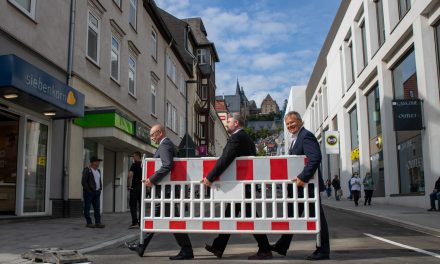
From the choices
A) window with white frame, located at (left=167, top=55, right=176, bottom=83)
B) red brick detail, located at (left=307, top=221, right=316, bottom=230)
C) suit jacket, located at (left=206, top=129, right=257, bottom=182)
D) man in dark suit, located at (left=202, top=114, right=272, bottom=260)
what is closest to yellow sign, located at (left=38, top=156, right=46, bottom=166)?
man in dark suit, located at (left=202, top=114, right=272, bottom=260)

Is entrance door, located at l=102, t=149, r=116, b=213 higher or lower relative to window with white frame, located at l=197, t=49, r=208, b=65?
lower

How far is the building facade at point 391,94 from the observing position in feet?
59.4

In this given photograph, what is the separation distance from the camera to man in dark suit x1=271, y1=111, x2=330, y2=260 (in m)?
6.02

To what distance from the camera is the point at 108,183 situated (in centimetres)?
1909

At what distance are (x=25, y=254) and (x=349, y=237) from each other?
579 cm

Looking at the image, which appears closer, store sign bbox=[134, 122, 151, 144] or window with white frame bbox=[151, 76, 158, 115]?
store sign bbox=[134, 122, 151, 144]

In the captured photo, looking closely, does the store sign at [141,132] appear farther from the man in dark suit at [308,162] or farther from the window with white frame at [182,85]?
the window with white frame at [182,85]

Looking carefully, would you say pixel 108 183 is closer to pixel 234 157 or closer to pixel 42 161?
pixel 42 161

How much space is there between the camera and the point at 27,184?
12391 mm

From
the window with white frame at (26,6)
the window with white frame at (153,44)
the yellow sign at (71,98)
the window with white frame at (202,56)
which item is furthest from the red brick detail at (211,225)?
the window with white frame at (202,56)

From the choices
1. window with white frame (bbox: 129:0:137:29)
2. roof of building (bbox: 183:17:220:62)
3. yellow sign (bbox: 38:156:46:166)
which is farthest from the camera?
roof of building (bbox: 183:17:220:62)

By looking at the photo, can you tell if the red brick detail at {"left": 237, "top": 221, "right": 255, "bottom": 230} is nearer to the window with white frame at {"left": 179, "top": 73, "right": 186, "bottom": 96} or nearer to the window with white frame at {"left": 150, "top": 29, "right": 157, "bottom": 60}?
the window with white frame at {"left": 150, "top": 29, "right": 157, "bottom": 60}

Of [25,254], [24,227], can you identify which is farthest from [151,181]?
[24,227]

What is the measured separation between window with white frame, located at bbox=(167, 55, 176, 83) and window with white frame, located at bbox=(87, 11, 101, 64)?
12.6 metres
